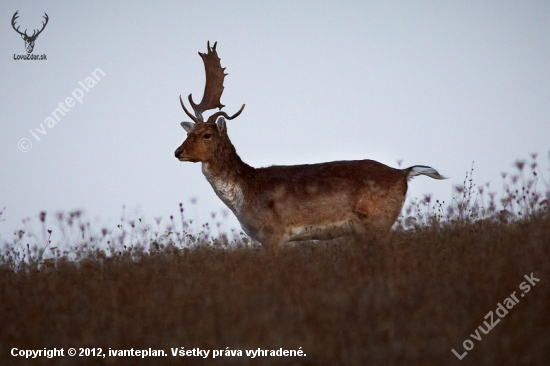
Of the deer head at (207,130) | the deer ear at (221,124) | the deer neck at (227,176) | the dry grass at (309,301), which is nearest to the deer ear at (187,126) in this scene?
the deer head at (207,130)

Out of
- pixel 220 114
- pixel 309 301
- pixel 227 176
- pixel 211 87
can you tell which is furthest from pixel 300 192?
pixel 309 301

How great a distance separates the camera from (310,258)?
8.41 meters

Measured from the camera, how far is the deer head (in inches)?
383

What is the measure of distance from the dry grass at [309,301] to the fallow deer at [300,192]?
624mm

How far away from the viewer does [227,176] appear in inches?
384

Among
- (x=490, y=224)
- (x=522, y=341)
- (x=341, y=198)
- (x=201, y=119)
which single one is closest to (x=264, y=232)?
(x=341, y=198)

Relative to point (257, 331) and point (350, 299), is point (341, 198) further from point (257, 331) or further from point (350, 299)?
point (257, 331)

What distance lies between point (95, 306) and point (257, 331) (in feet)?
6.07

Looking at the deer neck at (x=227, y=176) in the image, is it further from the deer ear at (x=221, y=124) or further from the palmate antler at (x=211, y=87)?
the palmate antler at (x=211, y=87)

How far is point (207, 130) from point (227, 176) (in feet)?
2.34

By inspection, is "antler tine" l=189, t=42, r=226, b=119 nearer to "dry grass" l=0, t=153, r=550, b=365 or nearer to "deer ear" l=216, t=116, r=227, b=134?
Answer: "deer ear" l=216, t=116, r=227, b=134

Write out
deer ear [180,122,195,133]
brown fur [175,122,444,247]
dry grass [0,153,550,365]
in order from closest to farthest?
1. dry grass [0,153,550,365]
2. brown fur [175,122,444,247]
3. deer ear [180,122,195,133]

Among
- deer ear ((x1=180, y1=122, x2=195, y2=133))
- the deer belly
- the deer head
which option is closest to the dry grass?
the deer belly

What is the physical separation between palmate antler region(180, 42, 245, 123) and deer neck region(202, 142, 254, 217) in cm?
74
